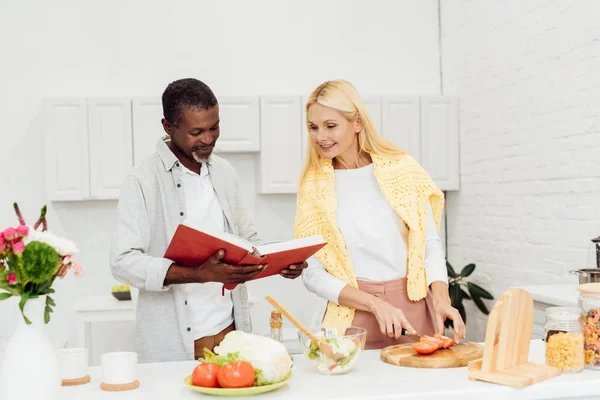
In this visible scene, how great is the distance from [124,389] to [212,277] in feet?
1.53

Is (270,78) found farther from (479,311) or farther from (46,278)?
(46,278)

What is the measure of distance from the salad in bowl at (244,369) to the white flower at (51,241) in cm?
41

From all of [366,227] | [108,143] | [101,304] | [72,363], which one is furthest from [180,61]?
[72,363]

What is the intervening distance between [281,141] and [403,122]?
87cm

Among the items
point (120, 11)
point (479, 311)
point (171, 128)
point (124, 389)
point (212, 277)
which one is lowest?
point (479, 311)

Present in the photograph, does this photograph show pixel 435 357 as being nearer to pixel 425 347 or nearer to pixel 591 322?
pixel 425 347

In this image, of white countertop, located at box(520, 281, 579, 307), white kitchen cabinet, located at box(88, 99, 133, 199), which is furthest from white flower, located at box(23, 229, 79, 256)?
white kitchen cabinet, located at box(88, 99, 133, 199)

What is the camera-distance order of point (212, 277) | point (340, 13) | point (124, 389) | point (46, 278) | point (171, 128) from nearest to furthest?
point (46, 278), point (124, 389), point (212, 277), point (171, 128), point (340, 13)

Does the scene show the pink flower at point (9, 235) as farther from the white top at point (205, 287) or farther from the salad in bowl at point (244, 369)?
the white top at point (205, 287)

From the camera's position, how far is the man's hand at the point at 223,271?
7.05 feet

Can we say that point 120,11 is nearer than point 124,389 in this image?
No

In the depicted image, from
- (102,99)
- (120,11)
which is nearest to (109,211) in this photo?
(102,99)

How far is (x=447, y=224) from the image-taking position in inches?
213

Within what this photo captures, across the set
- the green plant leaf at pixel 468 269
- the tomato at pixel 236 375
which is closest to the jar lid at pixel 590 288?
the tomato at pixel 236 375
